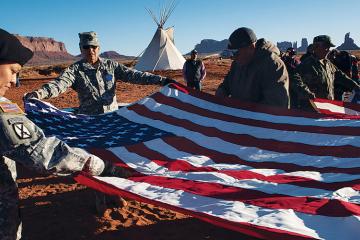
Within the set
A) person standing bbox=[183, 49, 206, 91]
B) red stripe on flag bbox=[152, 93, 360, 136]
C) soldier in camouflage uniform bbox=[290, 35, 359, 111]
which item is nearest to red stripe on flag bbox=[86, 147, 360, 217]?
red stripe on flag bbox=[152, 93, 360, 136]

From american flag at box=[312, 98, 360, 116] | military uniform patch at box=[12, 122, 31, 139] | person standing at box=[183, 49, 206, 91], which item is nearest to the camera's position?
military uniform patch at box=[12, 122, 31, 139]

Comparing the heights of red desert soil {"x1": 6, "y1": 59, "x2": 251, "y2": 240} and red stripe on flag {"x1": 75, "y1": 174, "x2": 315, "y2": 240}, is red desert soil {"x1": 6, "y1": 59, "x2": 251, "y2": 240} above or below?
below

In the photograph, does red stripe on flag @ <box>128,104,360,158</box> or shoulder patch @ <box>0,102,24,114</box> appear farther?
red stripe on flag @ <box>128,104,360,158</box>

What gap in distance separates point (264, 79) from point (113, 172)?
222cm

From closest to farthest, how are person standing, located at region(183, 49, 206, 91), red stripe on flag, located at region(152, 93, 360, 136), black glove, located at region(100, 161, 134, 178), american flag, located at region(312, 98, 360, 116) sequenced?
black glove, located at region(100, 161, 134, 178)
red stripe on flag, located at region(152, 93, 360, 136)
american flag, located at region(312, 98, 360, 116)
person standing, located at region(183, 49, 206, 91)

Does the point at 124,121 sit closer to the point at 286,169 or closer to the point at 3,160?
the point at 286,169

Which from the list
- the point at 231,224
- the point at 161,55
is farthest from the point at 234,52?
the point at 161,55

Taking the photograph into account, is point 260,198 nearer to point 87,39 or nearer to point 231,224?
point 231,224

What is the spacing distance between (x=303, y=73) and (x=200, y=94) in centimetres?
162

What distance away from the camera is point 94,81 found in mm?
5164

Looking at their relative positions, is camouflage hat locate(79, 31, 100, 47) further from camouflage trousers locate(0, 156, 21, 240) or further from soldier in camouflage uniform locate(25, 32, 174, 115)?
camouflage trousers locate(0, 156, 21, 240)

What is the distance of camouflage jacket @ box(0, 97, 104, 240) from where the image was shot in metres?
2.01

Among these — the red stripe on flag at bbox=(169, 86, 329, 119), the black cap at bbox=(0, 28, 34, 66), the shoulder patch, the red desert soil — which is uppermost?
the black cap at bbox=(0, 28, 34, 66)

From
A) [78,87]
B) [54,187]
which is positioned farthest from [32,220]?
[78,87]
